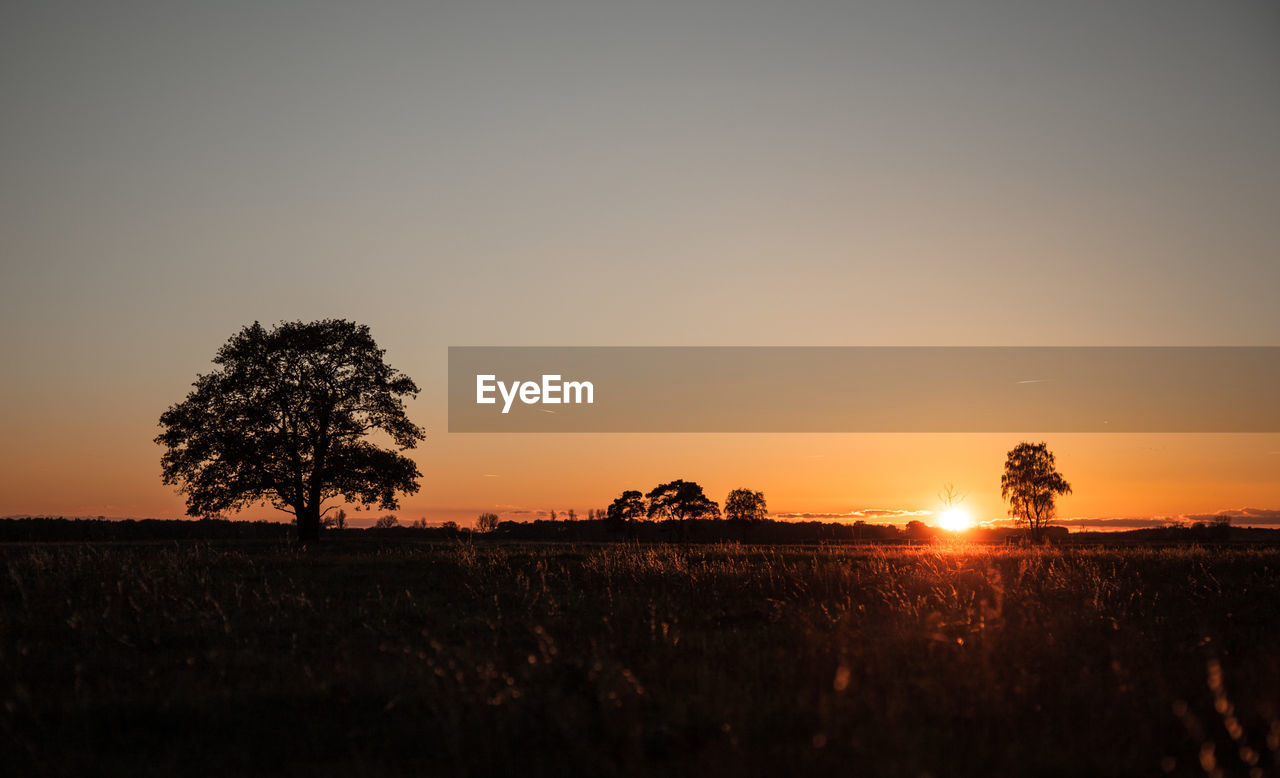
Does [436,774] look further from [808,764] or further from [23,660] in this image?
[23,660]

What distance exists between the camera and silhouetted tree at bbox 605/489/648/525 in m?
79.1

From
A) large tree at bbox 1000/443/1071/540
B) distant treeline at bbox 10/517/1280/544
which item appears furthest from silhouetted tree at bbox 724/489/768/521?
large tree at bbox 1000/443/1071/540

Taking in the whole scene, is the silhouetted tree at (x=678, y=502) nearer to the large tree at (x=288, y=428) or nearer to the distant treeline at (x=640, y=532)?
the distant treeline at (x=640, y=532)

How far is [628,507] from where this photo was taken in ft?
260

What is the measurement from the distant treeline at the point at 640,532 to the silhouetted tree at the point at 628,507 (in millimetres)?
1051

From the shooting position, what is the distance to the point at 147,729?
255 inches

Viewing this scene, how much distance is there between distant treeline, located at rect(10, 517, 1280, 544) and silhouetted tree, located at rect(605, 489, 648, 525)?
3.45 ft

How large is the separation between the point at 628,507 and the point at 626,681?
7257cm

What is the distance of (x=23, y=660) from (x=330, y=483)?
26042mm

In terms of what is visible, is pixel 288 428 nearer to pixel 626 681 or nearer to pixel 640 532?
pixel 626 681

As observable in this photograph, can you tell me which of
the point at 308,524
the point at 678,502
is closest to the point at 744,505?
the point at 678,502

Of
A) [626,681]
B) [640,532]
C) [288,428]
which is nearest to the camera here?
[626,681]

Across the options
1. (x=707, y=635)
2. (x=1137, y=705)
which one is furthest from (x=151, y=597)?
(x=1137, y=705)

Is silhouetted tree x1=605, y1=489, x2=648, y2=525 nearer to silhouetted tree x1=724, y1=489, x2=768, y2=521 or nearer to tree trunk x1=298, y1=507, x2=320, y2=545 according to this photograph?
silhouetted tree x1=724, y1=489, x2=768, y2=521
